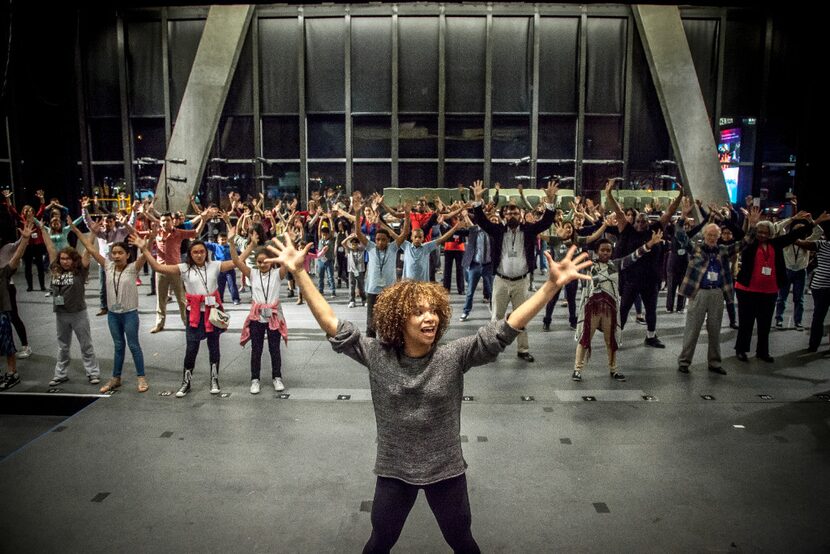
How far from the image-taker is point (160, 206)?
20266mm

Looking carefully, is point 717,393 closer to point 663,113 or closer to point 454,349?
point 454,349

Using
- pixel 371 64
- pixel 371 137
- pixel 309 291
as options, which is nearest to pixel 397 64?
pixel 371 64

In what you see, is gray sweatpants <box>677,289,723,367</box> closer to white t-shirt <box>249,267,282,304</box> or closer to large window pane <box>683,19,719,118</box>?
white t-shirt <box>249,267,282,304</box>

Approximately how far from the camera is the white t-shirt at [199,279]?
688 centimetres

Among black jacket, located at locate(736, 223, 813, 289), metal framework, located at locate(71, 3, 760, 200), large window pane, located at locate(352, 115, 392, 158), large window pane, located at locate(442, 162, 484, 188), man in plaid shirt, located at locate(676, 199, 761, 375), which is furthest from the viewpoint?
large window pane, located at locate(442, 162, 484, 188)

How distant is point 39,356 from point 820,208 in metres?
19.4

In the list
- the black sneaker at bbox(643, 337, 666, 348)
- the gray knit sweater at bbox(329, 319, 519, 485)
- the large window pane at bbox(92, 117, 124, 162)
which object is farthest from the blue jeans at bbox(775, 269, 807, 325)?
the large window pane at bbox(92, 117, 124, 162)

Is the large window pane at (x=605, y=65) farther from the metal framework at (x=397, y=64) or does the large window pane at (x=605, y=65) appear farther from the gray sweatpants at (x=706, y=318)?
the gray sweatpants at (x=706, y=318)

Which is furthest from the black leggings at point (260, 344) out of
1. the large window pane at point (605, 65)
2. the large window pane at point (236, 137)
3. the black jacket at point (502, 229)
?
the large window pane at point (605, 65)

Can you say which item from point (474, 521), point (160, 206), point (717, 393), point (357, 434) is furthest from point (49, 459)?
point (160, 206)

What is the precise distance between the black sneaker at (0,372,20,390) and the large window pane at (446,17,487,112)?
1654cm

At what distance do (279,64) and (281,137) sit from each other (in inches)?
98.3

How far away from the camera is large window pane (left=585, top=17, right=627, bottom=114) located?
816 inches

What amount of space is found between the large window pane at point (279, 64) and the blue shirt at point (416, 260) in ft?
44.4
